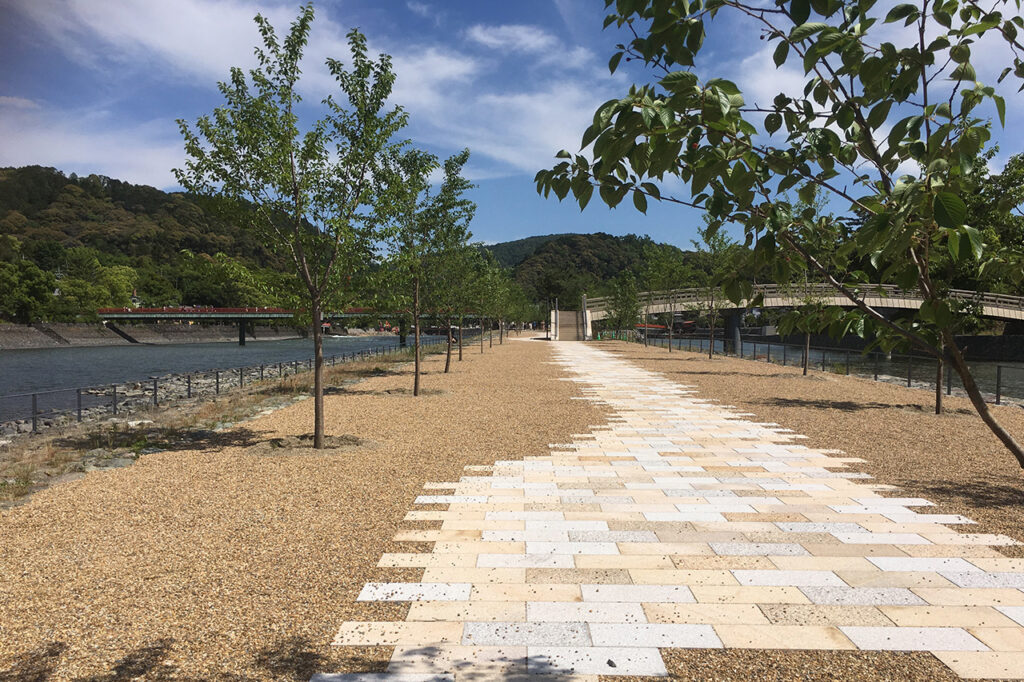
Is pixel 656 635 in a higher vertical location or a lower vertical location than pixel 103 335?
higher

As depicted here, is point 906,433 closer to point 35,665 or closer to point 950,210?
point 950,210

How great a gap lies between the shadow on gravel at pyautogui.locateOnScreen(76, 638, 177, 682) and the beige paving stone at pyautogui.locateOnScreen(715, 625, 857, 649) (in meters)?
3.50

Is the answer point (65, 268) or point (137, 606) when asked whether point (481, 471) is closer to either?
point (137, 606)

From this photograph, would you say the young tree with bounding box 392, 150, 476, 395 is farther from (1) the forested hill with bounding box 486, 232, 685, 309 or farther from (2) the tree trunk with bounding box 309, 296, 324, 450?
(1) the forested hill with bounding box 486, 232, 685, 309

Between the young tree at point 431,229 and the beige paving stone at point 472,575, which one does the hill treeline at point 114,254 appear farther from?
the beige paving stone at point 472,575

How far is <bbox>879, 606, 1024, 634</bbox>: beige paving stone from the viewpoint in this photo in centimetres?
400

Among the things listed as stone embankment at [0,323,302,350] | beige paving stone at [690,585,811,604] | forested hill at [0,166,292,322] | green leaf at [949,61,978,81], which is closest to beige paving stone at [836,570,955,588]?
beige paving stone at [690,585,811,604]

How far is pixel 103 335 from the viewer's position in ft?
282

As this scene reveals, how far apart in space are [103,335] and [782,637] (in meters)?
103

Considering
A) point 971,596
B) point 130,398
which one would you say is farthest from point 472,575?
point 130,398

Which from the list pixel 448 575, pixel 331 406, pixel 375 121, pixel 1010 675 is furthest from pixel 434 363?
pixel 1010 675

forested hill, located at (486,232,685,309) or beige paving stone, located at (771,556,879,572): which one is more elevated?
forested hill, located at (486,232,685,309)

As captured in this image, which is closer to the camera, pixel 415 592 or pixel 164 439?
pixel 415 592

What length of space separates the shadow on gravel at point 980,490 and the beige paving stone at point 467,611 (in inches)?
227
